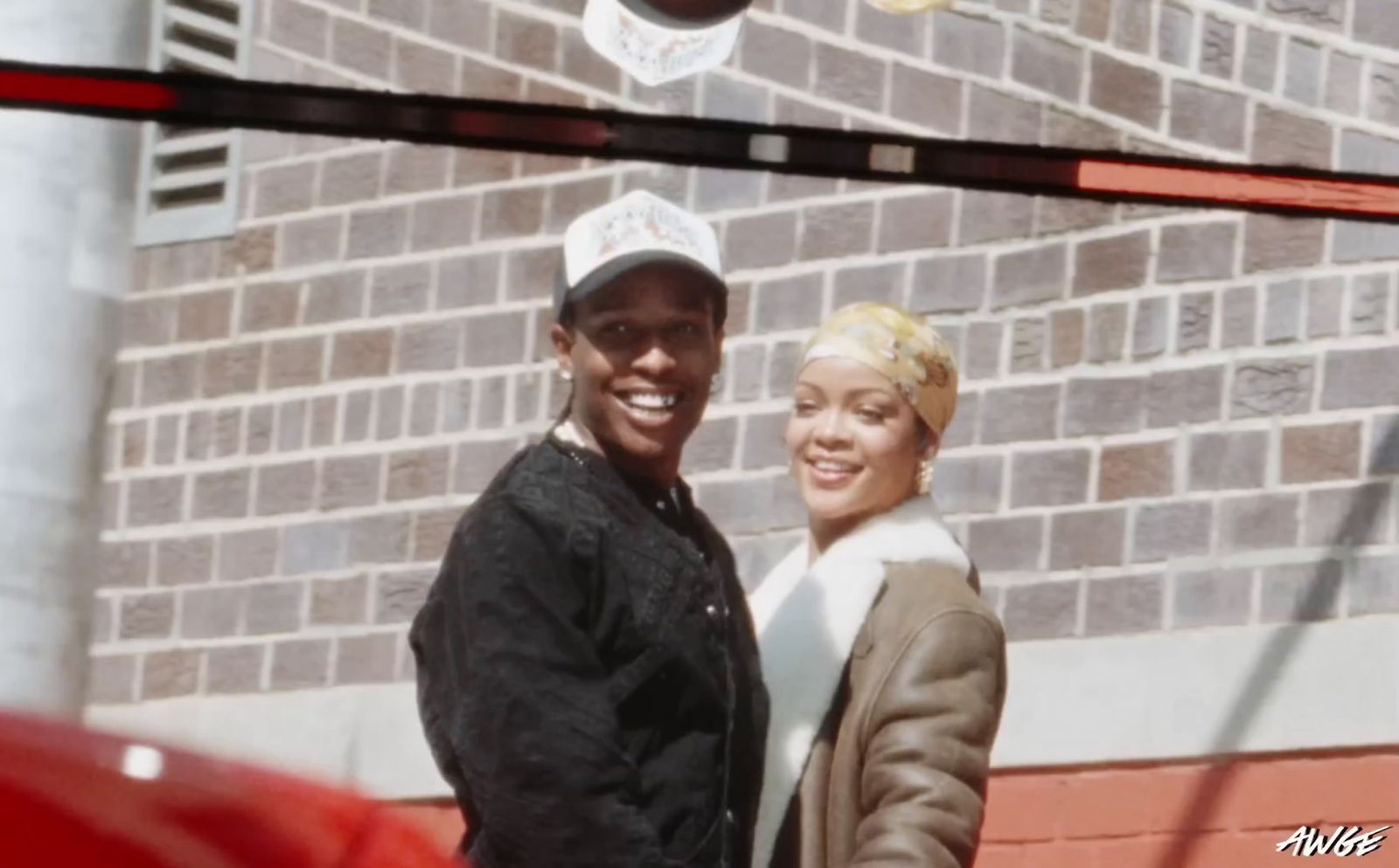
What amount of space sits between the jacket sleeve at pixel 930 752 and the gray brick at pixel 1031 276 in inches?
25.7

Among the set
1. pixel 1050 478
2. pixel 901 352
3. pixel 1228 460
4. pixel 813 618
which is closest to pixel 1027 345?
pixel 1050 478

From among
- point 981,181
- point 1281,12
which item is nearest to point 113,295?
point 981,181

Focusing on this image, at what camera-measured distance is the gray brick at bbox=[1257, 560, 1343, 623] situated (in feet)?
10.9

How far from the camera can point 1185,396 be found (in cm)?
345

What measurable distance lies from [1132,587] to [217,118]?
1.15m

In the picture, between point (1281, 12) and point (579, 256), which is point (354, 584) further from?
point (1281, 12)

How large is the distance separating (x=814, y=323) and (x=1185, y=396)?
0.43m

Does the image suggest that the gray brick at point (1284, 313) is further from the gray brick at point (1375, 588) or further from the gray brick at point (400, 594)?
the gray brick at point (400, 594)

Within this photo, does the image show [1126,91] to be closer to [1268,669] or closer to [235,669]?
[1268,669]

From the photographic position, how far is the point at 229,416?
12.1ft

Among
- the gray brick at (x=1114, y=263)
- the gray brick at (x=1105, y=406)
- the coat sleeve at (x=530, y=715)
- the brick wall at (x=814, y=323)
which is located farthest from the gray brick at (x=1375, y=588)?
the coat sleeve at (x=530, y=715)

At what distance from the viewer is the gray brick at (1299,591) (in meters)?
3.33

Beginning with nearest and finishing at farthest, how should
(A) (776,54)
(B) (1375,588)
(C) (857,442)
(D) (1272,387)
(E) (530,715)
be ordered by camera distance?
(E) (530,715)
(C) (857,442)
(B) (1375,588)
(D) (1272,387)
(A) (776,54)

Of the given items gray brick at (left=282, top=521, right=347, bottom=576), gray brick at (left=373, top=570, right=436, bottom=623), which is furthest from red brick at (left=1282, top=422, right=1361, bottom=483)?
gray brick at (left=282, top=521, right=347, bottom=576)
